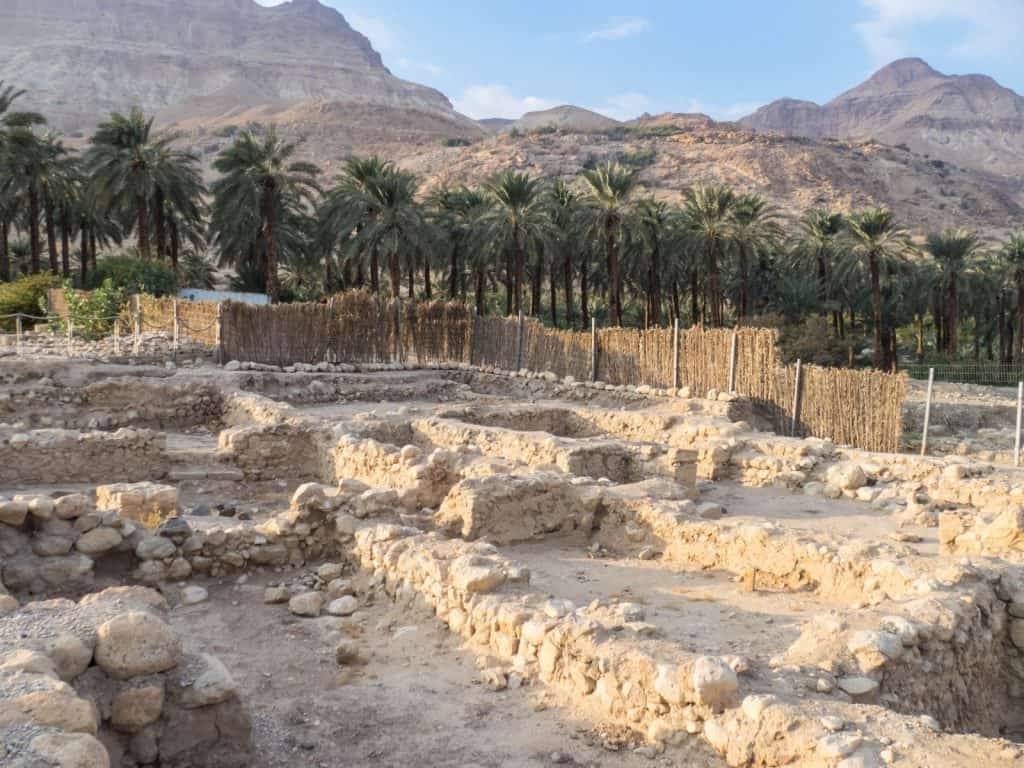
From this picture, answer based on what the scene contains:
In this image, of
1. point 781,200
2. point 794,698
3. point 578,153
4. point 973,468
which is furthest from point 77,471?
point 578,153

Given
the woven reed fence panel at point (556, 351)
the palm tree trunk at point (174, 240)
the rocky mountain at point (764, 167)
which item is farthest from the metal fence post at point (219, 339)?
the rocky mountain at point (764, 167)

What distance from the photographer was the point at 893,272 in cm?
3644

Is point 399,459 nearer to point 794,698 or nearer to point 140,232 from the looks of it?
point 794,698

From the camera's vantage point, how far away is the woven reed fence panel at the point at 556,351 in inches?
820

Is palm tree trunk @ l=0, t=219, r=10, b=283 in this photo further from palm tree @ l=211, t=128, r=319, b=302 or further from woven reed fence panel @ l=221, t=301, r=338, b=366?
woven reed fence panel @ l=221, t=301, r=338, b=366

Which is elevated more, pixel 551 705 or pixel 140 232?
pixel 140 232

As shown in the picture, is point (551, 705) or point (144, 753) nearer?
point (144, 753)

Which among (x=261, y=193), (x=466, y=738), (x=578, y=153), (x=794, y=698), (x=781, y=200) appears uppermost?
(x=578, y=153)

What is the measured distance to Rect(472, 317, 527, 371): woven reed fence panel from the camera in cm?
2280

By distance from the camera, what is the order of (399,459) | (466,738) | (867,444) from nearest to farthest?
(466,738)
(399,459)
(867,444)

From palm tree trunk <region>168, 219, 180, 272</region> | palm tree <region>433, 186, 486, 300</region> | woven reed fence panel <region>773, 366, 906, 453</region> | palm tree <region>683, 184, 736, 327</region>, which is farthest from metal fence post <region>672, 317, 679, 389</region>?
palm tree trunk <region>168, 219, 180, 272</region>

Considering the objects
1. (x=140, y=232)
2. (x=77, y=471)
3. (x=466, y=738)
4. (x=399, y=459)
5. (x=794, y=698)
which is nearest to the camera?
(x=794, y=698)

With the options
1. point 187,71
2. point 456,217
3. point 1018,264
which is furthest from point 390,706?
point 187,71

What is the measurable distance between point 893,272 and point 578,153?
58.0m
